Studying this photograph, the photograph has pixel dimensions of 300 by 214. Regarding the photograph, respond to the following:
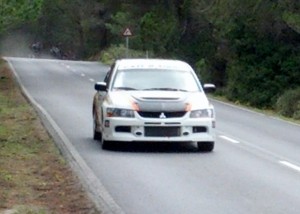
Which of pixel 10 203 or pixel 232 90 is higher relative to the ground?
pixel 10 203

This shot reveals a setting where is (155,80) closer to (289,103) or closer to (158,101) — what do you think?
(158,101)

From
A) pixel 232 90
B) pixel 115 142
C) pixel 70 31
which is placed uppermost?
pixel 115 142

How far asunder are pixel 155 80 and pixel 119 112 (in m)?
1.40

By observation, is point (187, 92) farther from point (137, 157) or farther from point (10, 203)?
point (10, 203)

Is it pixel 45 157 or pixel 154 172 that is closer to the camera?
pixel 154 172

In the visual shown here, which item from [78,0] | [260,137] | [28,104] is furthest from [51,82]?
[78,0]

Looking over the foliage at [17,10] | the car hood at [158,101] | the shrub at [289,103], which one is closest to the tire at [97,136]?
the car hood at [158,101]

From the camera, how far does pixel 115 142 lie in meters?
19.5

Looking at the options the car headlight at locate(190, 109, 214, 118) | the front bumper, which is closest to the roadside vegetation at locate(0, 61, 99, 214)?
the front bumper

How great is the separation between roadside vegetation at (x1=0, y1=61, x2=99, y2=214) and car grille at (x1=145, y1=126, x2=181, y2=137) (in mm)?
1625

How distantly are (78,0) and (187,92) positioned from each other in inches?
3005

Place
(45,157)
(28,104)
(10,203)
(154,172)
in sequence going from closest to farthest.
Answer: (10,203) < (154,172) < (45,157) < (28,104)

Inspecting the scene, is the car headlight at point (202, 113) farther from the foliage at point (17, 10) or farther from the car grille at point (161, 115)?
the foliage at point (17, 10)

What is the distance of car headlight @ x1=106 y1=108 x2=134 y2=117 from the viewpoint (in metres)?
18.6
